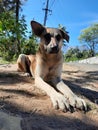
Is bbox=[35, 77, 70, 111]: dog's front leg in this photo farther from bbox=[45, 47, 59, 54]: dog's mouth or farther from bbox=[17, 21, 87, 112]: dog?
bbox=[45, 47, 59, 54]: dog's mouth

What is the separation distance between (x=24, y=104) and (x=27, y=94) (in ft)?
2.03

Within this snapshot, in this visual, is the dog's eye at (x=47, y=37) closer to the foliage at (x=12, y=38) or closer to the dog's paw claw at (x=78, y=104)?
the dog's paw claw at (x=78, y=104)

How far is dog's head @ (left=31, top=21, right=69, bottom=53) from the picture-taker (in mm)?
5891

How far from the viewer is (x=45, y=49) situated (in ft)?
20.4

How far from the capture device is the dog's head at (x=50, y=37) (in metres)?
5.89

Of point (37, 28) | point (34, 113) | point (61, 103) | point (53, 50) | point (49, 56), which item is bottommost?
point (34, 113)

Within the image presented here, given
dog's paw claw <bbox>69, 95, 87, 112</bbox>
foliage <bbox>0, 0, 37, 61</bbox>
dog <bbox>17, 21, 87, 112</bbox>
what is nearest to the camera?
dog's paw claw <bbox>69, 95, 87, 112</bbox>

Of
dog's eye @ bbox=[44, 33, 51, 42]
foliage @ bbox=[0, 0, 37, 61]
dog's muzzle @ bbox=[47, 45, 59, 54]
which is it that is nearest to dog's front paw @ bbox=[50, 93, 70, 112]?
dog's muzzle @ bbox=[47, 45, 59, 54]

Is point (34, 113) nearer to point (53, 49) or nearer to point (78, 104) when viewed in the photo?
point (78, 104)

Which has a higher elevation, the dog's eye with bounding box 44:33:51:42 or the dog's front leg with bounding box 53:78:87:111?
the dog's eye with bounding box 44:33:51:42

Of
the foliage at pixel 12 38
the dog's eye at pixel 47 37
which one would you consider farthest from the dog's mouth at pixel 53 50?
the foliage at pixel 12 38

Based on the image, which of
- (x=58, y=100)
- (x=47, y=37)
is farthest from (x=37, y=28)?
(x=58, y=100)

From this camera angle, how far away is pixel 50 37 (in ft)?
19.8

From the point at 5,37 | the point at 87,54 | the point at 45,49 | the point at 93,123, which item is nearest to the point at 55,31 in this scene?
the point at 45,49
